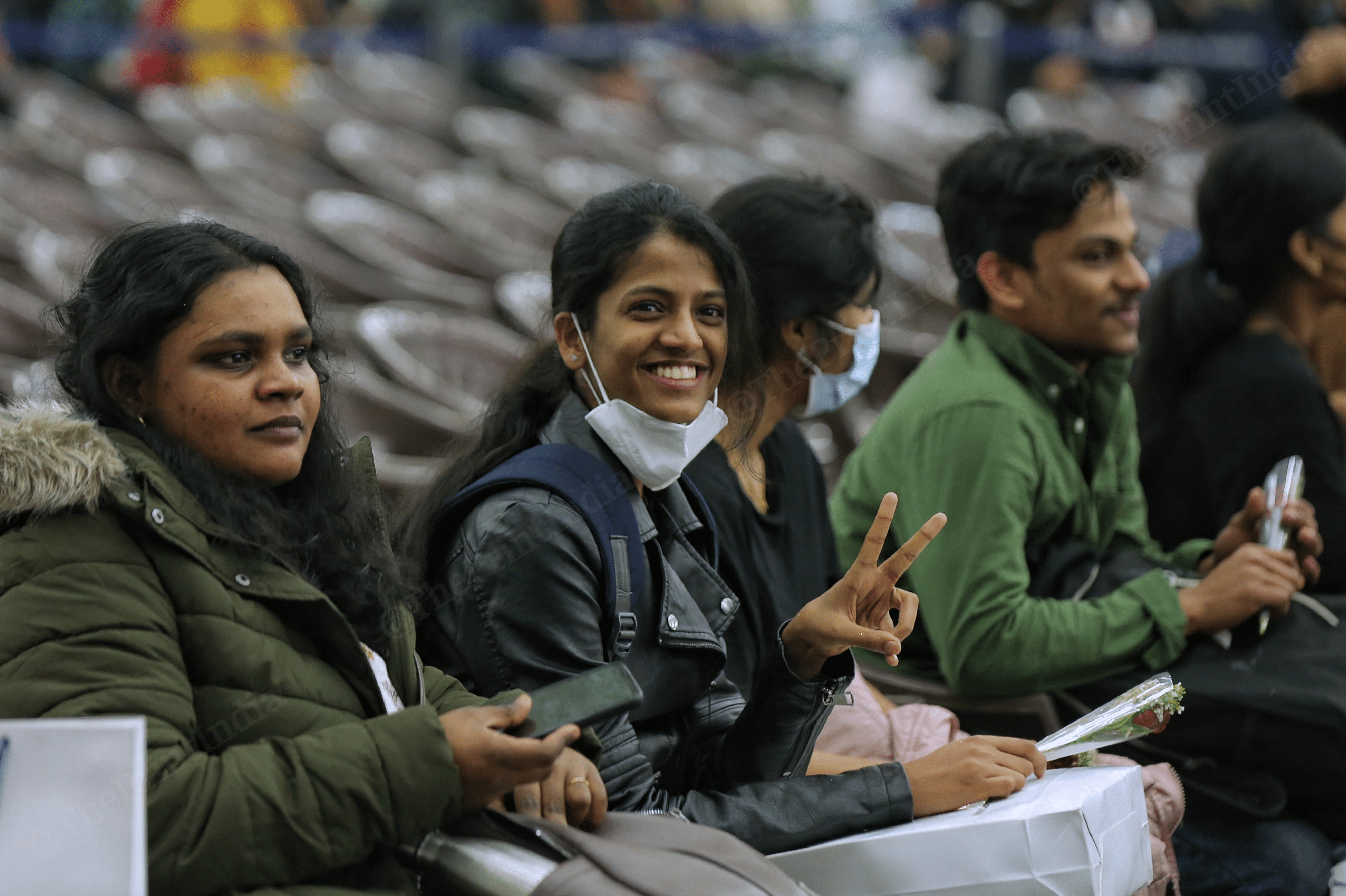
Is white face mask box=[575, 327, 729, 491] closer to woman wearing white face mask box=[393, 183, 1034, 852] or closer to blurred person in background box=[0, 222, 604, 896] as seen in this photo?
woman wearing white face mask box=[393, 183, 1034, 852]

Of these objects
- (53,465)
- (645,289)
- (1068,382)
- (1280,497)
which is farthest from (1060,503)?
(53,465)

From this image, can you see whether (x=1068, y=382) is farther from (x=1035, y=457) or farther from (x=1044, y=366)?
(x=1035, y=457)

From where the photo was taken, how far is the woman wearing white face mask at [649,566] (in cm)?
190

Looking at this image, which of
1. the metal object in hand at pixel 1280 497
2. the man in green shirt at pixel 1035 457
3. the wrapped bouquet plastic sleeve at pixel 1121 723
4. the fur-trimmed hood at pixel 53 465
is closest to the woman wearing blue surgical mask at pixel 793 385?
the man in green shirt at pixel 1035 457

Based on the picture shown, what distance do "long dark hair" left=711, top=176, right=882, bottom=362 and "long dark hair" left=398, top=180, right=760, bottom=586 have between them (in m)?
0.32

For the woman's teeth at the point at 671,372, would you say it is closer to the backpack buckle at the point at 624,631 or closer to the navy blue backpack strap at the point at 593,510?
the navy blue backpack strap at the point at 593,510

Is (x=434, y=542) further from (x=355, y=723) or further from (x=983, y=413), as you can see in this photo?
(x=983, y=413)

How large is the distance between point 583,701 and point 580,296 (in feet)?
2.35

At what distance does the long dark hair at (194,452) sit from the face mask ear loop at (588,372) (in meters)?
0.41

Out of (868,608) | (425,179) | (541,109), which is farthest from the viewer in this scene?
(541,109)

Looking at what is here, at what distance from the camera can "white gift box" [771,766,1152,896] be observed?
178 cm

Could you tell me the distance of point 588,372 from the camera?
2.14 m

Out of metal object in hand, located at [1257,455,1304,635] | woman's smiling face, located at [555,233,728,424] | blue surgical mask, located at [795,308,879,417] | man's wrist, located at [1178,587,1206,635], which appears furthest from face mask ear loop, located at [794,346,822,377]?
A: metal object in hand, located at [1257,455,1304,635]

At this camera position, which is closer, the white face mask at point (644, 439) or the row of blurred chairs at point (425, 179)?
the white face mask at point (644, 439)
